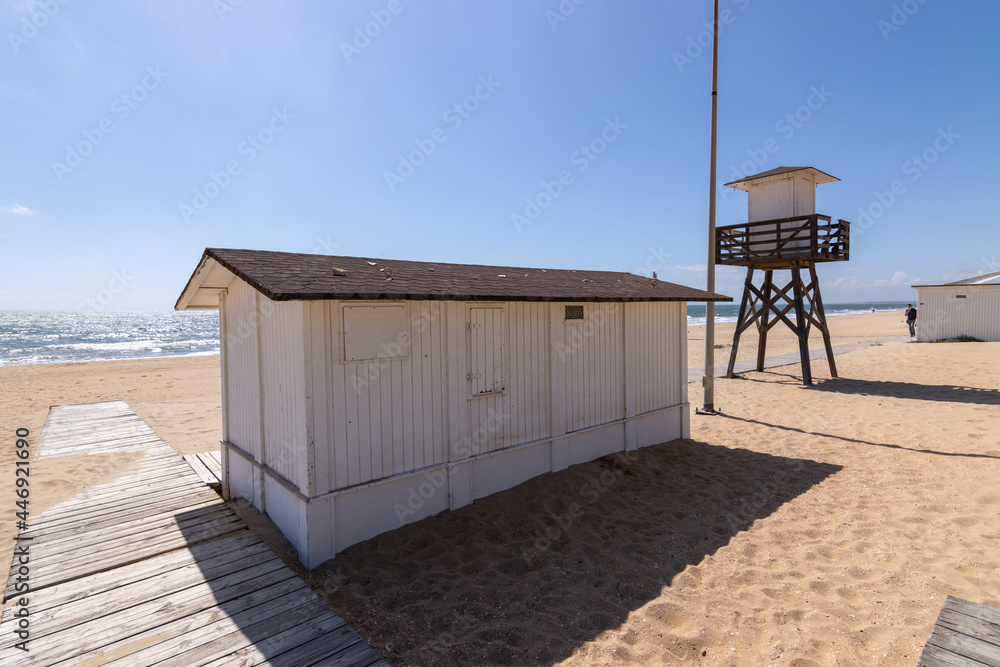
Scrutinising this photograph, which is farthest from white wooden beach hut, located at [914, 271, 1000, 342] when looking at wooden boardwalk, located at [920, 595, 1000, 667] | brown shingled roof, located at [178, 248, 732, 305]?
wooden boardwalk, located at [920, 595, 1000, 667]

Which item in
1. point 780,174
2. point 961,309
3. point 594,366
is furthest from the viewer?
point 961,309

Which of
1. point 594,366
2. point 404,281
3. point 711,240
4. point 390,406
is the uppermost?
point 711,240

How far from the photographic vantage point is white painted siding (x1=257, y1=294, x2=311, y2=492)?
4.48 meters

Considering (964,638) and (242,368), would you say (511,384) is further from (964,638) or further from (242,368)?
(964,638)

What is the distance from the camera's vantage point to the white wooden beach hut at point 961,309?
70.9ft

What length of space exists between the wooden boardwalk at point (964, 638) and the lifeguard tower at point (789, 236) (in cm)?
1124

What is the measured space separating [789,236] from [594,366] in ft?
32.3

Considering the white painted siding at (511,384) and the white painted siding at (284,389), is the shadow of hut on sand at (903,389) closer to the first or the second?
the white painted siding at (511,384)

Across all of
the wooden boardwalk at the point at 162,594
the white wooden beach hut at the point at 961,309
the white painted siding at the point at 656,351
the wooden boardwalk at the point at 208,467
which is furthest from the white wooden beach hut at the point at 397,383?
the white wooden beach hut at the point at 961,309

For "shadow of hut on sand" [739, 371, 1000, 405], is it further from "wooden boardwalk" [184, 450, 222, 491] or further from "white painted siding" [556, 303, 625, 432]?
"wooden boardwalk" [184, 450, 222, 491]

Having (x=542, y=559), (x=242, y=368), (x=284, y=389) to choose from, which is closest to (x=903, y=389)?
(x=542, y=559)

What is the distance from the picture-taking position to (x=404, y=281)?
16.9 ft

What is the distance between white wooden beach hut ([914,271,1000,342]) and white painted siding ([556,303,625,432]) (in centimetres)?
2367

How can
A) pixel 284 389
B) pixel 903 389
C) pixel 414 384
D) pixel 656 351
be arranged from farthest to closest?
pixel 903 389, pixel 656 351, pixel 414 384, pixel 284 389
